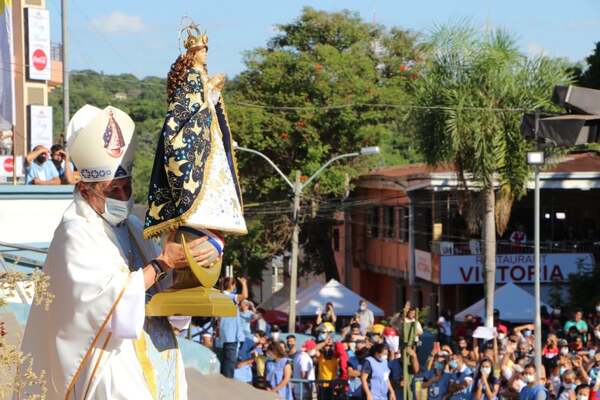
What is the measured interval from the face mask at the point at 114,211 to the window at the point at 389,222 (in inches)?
1543

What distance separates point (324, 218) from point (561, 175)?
1089 centimetres

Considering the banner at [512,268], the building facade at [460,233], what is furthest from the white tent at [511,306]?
the banner at [512,268]

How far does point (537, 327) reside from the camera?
1917 centimetres

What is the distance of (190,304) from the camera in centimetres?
510

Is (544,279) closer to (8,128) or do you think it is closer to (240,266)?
(240,266)

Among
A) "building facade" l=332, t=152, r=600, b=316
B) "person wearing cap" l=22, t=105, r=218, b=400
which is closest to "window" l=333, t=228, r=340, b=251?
"building facade" l=332, t=152, r=600, b=316

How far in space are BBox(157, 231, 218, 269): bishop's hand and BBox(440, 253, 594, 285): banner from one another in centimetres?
3149

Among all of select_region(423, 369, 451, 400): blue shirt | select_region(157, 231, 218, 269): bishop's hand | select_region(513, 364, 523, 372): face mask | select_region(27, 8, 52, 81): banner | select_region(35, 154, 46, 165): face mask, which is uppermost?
select_region(27, 8, 52, 81): banner

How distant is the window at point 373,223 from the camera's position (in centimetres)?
4650

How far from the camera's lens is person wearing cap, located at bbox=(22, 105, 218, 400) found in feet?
16.2

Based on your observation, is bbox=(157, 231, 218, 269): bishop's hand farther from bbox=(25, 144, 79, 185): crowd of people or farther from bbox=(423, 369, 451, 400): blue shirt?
bbox=(423, 369, 451, 400): blue shirt

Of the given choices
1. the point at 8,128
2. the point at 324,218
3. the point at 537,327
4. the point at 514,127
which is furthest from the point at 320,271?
the point at 8,128

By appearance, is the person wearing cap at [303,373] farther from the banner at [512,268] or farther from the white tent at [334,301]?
the banner at [512,268]

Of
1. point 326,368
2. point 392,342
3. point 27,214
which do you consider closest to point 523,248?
point 392,342
